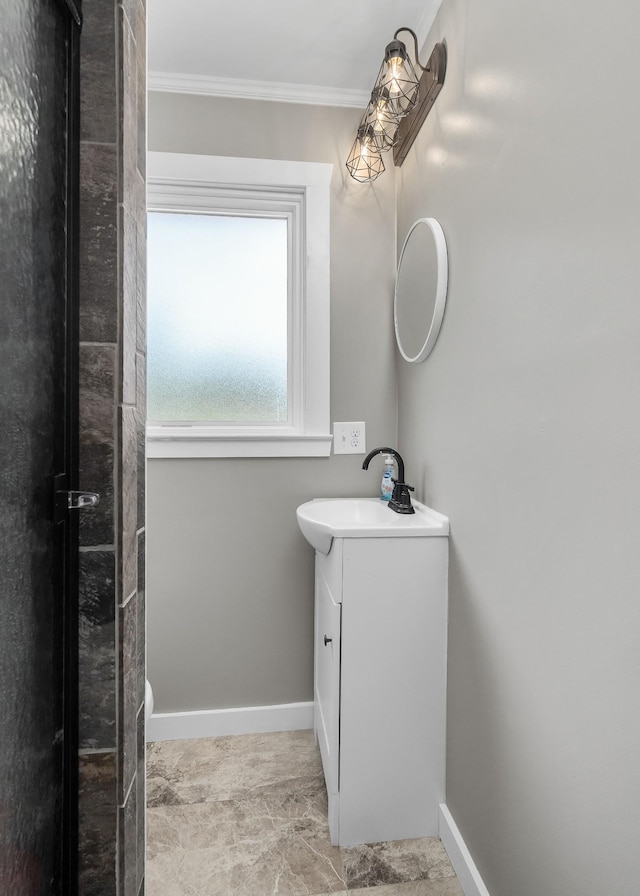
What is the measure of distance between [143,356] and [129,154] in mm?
348

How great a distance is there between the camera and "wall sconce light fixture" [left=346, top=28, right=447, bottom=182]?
143 centimetres

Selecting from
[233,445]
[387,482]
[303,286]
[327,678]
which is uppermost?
[303,286]

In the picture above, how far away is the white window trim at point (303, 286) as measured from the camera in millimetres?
1828

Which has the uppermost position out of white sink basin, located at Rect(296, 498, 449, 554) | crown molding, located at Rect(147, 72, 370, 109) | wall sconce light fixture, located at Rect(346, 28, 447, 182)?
crown molding, located at Rect(147, 72, 370, 109)

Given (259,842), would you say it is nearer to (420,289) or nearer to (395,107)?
(420,289)

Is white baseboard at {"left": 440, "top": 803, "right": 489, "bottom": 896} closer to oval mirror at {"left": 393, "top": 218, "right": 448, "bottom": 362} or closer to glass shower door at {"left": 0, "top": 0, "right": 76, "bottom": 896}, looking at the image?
glass shower door at {"left": 0, "top": 0, "right": 76, "bottom": 896}

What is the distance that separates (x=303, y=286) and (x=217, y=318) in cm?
38

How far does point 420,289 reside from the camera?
5.17 ft

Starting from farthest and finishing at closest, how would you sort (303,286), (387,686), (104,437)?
(303,286)
(387,686)
(104,437)

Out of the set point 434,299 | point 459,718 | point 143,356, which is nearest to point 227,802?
point 459,718

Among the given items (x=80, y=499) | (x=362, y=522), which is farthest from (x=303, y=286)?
(x=80, y=499)

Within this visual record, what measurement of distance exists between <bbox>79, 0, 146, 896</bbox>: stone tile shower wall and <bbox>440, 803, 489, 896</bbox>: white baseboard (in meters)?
0.85

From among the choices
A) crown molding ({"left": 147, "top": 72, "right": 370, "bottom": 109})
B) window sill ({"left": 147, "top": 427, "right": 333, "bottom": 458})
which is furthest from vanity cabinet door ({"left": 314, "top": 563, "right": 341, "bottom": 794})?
crown molding ({"left": 147, "top": 72, "right": 370, "bottom": 109})

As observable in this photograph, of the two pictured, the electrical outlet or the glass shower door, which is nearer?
the glass shower door
